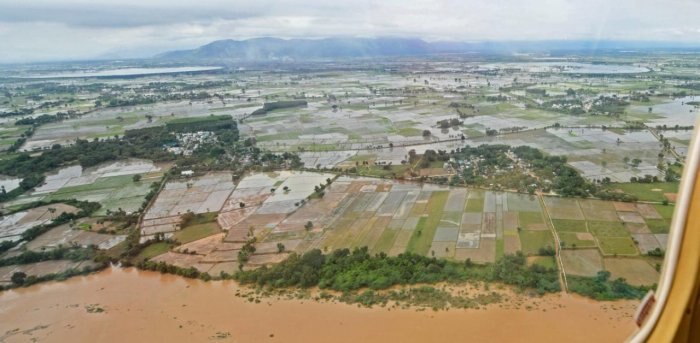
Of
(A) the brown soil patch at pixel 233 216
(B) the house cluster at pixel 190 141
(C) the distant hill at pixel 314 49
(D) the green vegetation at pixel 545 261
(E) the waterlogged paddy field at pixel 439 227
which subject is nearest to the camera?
(D) the green vegetation at pixel 545 261

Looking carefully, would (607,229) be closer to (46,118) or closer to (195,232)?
(195,232)

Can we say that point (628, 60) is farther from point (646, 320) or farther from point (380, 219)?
point (646, 320)

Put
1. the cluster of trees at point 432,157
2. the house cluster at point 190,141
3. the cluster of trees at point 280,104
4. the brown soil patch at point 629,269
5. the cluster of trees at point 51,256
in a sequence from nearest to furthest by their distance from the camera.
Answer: the brown soil patch at point 629,269, the cluster of trees at point 51,256, the cluster of trees at point 432,157, the house cluster at point 190,141, the cluster of trees at point 280,104

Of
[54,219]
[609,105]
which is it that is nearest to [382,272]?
[54,219]

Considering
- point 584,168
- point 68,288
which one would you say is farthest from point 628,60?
point 68,288

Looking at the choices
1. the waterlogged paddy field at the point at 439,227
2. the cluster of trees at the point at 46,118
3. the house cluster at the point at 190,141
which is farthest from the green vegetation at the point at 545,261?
the cluster of trees at the point at 46,118

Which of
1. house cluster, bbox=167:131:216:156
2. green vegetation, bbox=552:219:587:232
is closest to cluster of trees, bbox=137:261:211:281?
green vegetation, bbox=552:219:587:232

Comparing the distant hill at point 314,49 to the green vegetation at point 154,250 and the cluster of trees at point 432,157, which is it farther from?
the green vegetation at point 154,250
